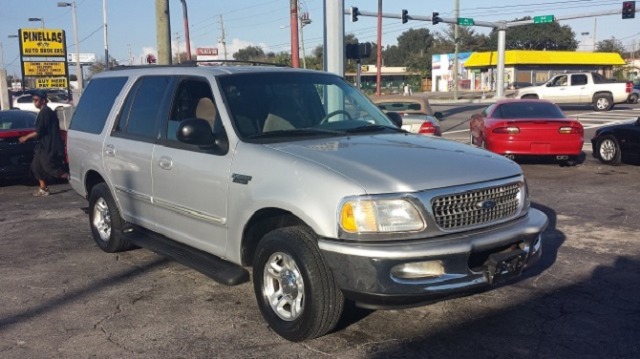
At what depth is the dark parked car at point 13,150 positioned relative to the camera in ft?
37.6

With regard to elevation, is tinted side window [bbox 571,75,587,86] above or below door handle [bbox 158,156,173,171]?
above

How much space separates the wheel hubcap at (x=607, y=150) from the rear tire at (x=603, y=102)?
20.7 m

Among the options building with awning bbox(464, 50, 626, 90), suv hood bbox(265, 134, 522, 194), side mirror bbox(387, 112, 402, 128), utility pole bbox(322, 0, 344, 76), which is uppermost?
building with awning bbox(464, 50, 626, 90)

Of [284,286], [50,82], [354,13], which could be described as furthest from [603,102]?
[284,286]

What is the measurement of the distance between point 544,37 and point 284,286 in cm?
11238

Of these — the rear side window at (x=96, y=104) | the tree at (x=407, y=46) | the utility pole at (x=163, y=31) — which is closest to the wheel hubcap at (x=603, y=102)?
the utility pole at (x=163, y=31)

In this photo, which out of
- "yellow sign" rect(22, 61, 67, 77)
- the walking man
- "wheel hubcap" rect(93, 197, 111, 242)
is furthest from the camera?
"yellow sign" rect(22, 61, 67, 77)

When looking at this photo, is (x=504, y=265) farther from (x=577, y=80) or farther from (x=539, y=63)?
(x=539, y=63)

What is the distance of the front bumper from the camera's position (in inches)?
146

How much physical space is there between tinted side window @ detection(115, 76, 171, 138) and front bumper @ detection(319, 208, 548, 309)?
261 cm

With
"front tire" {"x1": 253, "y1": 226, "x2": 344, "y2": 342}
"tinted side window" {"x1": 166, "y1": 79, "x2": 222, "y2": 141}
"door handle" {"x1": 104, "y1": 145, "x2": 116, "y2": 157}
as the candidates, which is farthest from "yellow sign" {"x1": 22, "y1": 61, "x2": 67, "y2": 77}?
"front tire" {"x1": 253, "y1": 226, "x2": 344, "y2": 342}

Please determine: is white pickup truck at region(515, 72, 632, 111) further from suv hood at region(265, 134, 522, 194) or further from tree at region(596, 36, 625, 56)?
tree at region(596, 36, 625, 56)

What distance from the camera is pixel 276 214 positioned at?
4.41m

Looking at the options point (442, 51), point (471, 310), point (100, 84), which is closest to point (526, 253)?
point (471, 310)
